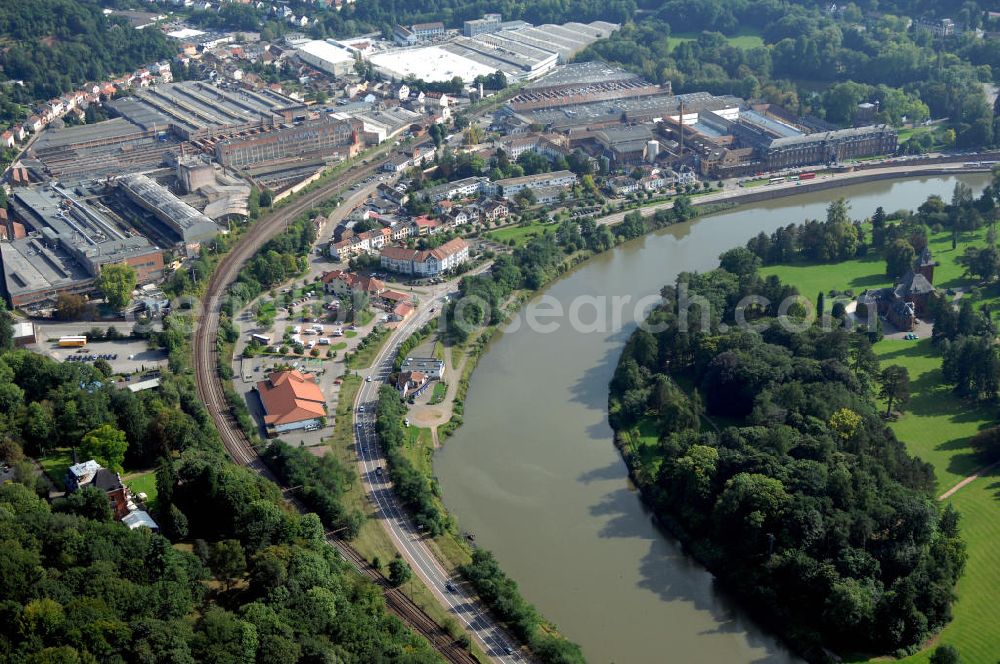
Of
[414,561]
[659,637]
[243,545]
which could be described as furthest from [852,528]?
[243,545]

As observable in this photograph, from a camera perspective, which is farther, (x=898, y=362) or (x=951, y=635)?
(x=898, y=362)

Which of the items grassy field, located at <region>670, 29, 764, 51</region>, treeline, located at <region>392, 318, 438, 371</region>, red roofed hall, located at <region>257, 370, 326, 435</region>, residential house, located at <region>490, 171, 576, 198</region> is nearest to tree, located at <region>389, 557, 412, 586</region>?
red roofed hall, located at <region>257, 370, 326, 435</region>

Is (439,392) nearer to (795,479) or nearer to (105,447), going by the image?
(105,447)

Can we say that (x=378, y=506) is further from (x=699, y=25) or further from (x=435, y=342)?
(x=699, y=25)

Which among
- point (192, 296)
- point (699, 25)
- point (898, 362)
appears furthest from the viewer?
point (699, 25)

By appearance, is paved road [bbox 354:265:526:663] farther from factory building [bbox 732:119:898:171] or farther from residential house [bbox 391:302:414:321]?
factory building [bbox 732:119:898:171]

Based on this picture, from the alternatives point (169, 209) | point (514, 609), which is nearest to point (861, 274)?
point (514, 609)
